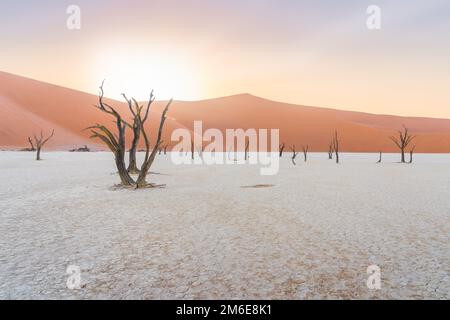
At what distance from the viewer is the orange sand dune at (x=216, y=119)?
7175 cm

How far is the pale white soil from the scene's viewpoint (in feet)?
12.6

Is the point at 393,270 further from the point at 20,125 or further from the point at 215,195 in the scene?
the point at 20,125

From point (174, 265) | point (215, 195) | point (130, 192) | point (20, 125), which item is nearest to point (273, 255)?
point (174, 265)

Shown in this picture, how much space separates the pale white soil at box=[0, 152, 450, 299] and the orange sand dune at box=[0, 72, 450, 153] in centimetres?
6042

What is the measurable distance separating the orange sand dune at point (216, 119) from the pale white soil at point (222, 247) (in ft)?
198

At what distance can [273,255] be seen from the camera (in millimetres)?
5008

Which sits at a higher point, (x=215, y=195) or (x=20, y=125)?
(x=20, y=125)
